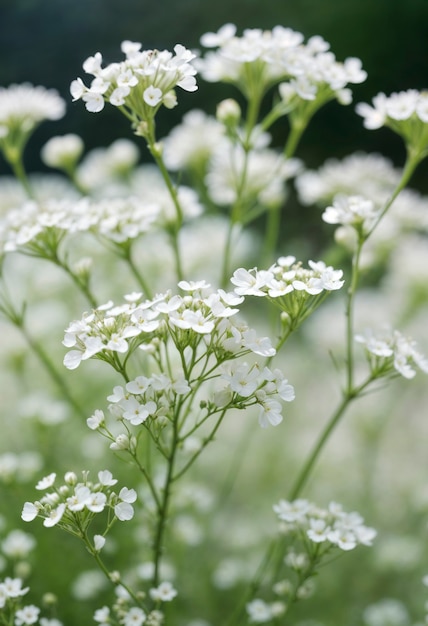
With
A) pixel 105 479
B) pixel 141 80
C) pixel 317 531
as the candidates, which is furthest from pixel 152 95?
pixel 317 531

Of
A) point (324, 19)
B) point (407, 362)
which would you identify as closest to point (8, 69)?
point (324, 19)

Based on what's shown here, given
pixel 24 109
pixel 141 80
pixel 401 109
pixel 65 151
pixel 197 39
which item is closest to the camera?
pixel 141 80

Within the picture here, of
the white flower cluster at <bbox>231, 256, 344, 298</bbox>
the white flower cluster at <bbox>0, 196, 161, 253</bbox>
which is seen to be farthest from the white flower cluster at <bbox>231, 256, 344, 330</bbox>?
the white flower cluster at <bbox>0, 196, 161, 253</bbox>

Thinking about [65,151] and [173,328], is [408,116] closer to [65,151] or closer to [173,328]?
[173,328]

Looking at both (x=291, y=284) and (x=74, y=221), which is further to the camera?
(x=74, y=221)

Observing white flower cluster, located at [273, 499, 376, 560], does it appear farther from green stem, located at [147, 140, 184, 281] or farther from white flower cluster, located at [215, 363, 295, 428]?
green stem, located at [147, 140, 184, 281]

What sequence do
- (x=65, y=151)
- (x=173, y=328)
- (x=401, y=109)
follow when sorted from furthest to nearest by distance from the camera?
(x=65, y=151)
(x=401, y=109)
(x=173, y=328)

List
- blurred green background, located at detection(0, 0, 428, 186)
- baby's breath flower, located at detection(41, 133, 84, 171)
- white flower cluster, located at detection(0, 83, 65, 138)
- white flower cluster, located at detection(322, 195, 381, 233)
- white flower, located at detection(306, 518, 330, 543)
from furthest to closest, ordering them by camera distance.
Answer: blurred green background, located at detection(0, 0, 428, 186) < baby's breath flower, located at detection(41, 133, 84, 171) < white flower cluster, located at detection(0, 83, 65, 138) < white flower cluster, located at detection(322, 195, 381, 233) < white flower, located at detection(306, 518, 330, 543)

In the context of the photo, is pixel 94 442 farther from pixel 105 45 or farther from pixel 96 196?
pixel 105 45
